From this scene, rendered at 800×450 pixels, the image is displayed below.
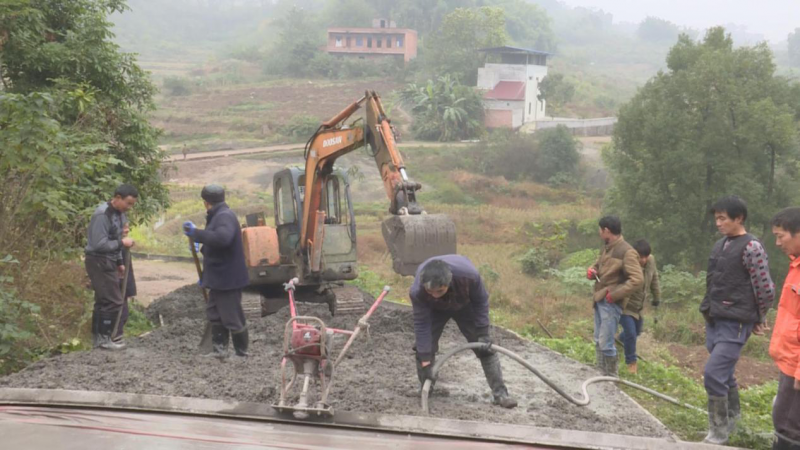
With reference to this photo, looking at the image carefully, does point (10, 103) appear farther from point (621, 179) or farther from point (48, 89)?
point (621, 179)

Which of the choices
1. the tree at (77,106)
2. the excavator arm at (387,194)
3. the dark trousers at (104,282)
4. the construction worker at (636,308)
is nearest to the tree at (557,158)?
the tree at (77,106)

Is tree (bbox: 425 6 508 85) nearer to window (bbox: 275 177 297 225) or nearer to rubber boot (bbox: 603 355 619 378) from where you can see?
window (bbox: 275 177 297 225)

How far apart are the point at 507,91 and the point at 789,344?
174 feet

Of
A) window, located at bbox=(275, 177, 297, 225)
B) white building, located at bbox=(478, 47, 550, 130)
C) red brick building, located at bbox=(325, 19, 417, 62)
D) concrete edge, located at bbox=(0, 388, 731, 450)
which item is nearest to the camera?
concrete edge, located at bbox=(0, 388, 731, 450)

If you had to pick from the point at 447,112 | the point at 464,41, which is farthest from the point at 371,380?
the point at 464,41

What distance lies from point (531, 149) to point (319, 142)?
113 feet

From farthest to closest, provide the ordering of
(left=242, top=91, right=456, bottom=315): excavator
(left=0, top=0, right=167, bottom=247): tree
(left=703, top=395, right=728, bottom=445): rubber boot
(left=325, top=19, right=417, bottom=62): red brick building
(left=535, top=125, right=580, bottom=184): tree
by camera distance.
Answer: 1. (left=325, top=19, right=417, bottom=62): red brick building
2. (left=535, top=125, right=580, bottom=184): tree
3. (left=242, top=91, right=456, bottom=315): excavator
4. (left=0, top=0, right=167, bottom=247): tree
5. (left=703, top=395, right=728, bottom=445): rubber boot

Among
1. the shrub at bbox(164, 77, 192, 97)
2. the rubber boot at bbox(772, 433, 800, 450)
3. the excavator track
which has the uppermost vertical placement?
the shrub at bbox(164, 77, 192, 97)

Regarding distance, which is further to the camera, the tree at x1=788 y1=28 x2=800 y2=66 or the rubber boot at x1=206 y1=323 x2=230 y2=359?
the tree at x1=788 y1=28 x2=800 y2=66

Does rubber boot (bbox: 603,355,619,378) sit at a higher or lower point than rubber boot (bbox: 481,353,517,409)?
lower

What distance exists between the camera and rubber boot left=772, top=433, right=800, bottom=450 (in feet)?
16.1

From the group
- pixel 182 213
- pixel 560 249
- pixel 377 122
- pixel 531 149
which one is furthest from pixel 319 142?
pixel 531 149

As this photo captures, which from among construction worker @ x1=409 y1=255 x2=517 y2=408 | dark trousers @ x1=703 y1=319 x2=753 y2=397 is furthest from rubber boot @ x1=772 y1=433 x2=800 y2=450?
construction worker @ x1=409 y1=255 x2=517 y2=408

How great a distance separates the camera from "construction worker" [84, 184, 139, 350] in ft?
25.8
